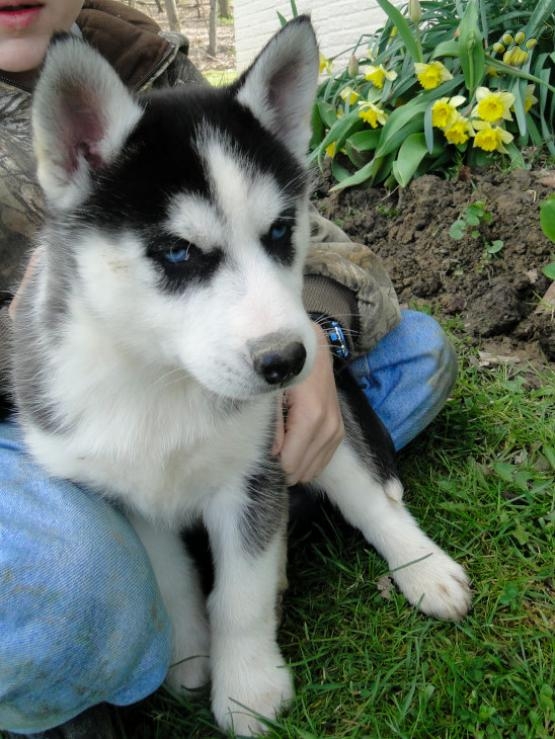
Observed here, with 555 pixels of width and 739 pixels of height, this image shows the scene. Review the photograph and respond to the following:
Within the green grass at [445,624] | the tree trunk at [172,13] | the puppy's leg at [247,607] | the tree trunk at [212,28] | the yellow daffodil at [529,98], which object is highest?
the yellow daffodil at [529,98]

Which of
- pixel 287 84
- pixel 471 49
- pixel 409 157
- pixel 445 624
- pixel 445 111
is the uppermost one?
pixel 287 84

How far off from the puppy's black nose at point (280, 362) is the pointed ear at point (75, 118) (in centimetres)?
61

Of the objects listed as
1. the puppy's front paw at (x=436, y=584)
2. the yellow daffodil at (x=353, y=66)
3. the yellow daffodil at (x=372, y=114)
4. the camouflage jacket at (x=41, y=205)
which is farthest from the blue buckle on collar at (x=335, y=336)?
the yellow daffodil at (x=353, y=66)

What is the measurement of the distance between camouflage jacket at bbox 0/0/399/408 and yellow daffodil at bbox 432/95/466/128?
131 cm

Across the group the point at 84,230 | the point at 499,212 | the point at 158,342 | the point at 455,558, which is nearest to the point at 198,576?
the point at 455,558

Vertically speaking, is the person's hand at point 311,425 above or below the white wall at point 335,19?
above

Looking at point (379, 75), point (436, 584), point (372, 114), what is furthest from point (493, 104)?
point (436, 584)

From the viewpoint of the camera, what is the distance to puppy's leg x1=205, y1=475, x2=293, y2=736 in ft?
6.26

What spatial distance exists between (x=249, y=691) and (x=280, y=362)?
3.32 ft

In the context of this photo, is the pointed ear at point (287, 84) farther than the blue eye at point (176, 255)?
Yes

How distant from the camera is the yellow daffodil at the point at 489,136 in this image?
12.3 ft

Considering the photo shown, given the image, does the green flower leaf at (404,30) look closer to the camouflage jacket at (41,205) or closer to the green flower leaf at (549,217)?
the camouflage jacket at (41,205)

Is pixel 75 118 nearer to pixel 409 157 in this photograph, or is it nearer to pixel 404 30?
pixel 409 157

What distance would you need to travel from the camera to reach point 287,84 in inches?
71.9
